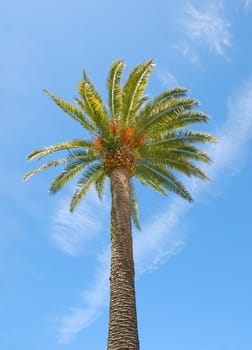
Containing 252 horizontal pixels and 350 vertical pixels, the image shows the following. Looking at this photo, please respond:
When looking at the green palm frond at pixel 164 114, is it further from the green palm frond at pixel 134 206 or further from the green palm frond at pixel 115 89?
the green palm frond at pixel 134 206

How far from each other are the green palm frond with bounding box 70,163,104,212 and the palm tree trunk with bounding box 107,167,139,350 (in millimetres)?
2311

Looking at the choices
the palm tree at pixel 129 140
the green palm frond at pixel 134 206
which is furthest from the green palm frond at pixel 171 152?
the green palm frond at pixel 134 206

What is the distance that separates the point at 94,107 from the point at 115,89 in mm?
1571

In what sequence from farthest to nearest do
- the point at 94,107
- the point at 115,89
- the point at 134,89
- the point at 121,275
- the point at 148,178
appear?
the point at 148,178 → the point at 115,89 → the point at 134,89 → the point at 94,107 → the point at 121,275

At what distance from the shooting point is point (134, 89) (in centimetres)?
1834

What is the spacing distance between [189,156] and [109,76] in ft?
14.7

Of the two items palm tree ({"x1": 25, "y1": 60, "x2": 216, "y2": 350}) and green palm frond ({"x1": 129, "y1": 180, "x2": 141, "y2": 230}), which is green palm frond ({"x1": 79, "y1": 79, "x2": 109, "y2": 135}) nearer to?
palm tree ({"x1": 25, "y1": 60, "x2": 216, "y2": 350})

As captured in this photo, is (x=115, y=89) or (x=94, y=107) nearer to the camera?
(x=94, y=107)

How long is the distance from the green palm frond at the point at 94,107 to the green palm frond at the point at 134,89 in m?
0.86

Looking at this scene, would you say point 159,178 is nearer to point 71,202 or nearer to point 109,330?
point 71,202

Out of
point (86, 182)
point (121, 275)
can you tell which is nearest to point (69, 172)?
point (86, 182)

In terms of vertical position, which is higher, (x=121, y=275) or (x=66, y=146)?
(x=66, y=146)

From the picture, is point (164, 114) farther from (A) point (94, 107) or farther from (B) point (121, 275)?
(B) point (121, 275)

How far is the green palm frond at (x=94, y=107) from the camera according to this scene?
Result: 17.6m
